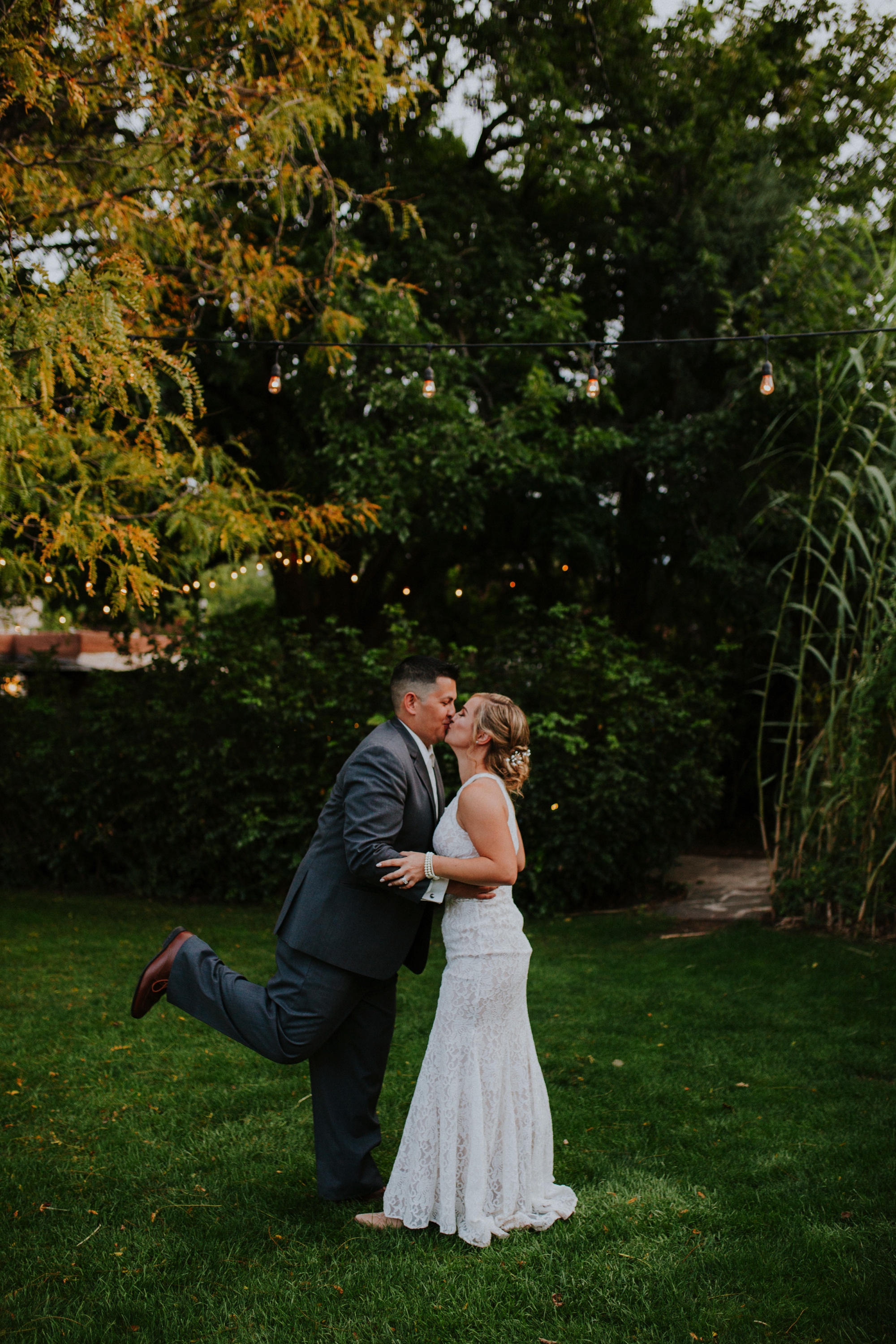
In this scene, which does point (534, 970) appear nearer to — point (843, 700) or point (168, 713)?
point (843, 700)

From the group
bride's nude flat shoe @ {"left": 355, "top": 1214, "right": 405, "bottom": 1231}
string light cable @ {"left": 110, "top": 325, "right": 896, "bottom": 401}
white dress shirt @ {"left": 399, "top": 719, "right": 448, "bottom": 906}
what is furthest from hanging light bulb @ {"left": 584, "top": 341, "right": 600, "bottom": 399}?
bride's nude flat shoe @ {"left": 355, "top": 1214, "right": 405, "bottom": 1231}

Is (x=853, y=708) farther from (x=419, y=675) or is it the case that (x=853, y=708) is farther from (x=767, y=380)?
(x=419, y=675)

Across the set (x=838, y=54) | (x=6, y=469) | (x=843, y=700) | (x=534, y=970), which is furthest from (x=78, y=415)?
(x=838, y=54)

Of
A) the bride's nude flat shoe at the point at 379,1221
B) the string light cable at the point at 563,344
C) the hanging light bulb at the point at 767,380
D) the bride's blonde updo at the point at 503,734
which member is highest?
the string light cable at the point at 563,344

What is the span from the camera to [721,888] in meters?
9.21

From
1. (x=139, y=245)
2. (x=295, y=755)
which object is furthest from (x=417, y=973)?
(x=295, y=755)

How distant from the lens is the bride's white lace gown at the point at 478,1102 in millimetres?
3051

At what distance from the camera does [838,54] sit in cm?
1013

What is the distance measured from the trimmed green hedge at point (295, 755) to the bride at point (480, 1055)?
4.73 m

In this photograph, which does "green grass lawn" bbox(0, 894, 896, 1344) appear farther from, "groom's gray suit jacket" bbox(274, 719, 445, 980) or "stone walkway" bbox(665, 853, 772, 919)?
"stone walkway" bbox(665, 853, 772, 919)

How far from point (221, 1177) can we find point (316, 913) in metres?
1.17

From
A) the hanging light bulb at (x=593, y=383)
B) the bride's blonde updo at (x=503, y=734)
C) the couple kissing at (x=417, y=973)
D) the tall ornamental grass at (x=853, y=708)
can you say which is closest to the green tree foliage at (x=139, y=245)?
the hanging light bulb at (x=593, y=383)

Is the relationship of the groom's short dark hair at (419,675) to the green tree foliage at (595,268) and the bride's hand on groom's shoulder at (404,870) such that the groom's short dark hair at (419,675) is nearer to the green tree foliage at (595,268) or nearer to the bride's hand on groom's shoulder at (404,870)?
the bride's hand on groom's shoulder at (404,870)

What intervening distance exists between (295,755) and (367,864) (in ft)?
18.5
